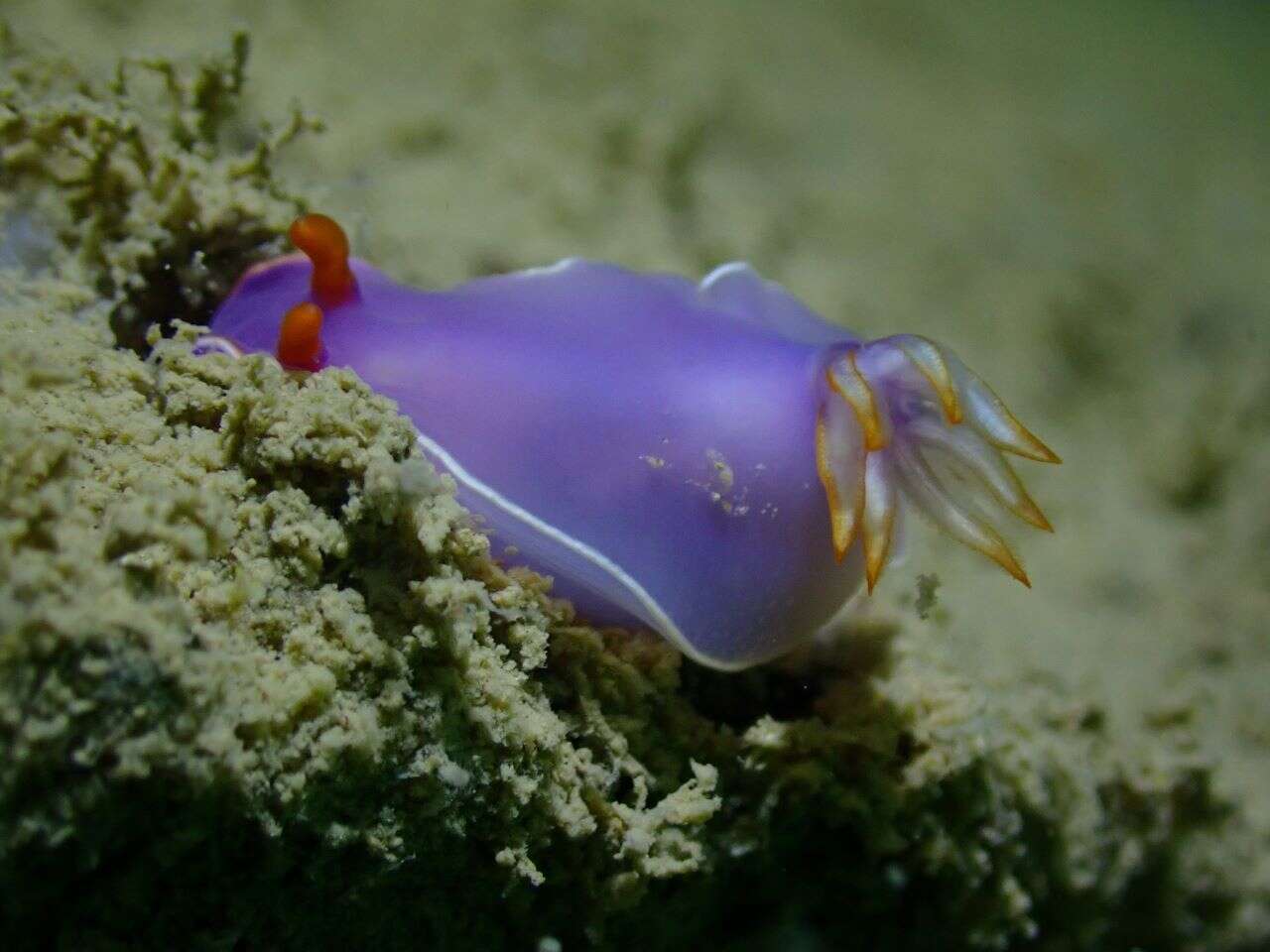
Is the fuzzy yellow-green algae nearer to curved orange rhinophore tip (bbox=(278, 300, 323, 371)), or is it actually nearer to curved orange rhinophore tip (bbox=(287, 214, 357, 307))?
curved orange rhinophore tip (bbox=(278, 300, 323, 371))

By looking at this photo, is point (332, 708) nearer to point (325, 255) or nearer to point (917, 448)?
point (325, 255)

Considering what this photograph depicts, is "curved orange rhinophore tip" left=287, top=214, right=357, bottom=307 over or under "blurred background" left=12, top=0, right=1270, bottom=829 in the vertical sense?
under

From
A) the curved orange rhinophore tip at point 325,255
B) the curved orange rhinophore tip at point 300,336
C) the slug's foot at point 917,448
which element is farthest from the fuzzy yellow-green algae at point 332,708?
the slug's foot at point 917,448

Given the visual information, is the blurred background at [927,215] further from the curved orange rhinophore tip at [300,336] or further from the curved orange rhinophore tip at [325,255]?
the curved orange rhinophore tip at [300,336]

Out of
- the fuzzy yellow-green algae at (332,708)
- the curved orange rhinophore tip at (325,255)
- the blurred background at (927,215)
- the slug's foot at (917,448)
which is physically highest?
the blurred background at (927,215)

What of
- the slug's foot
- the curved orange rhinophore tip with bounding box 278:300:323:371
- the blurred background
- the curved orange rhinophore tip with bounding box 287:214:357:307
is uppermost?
the blurred background

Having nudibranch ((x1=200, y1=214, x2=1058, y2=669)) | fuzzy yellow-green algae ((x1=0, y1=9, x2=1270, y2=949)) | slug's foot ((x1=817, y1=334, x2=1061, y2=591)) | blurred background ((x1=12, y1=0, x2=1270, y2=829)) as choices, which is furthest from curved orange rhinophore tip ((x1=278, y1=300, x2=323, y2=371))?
slug's foot ((x1=817, y1=334, x2=1061, y2=591))

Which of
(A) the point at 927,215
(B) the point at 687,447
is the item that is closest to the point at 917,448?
(B) the point at 687,447
